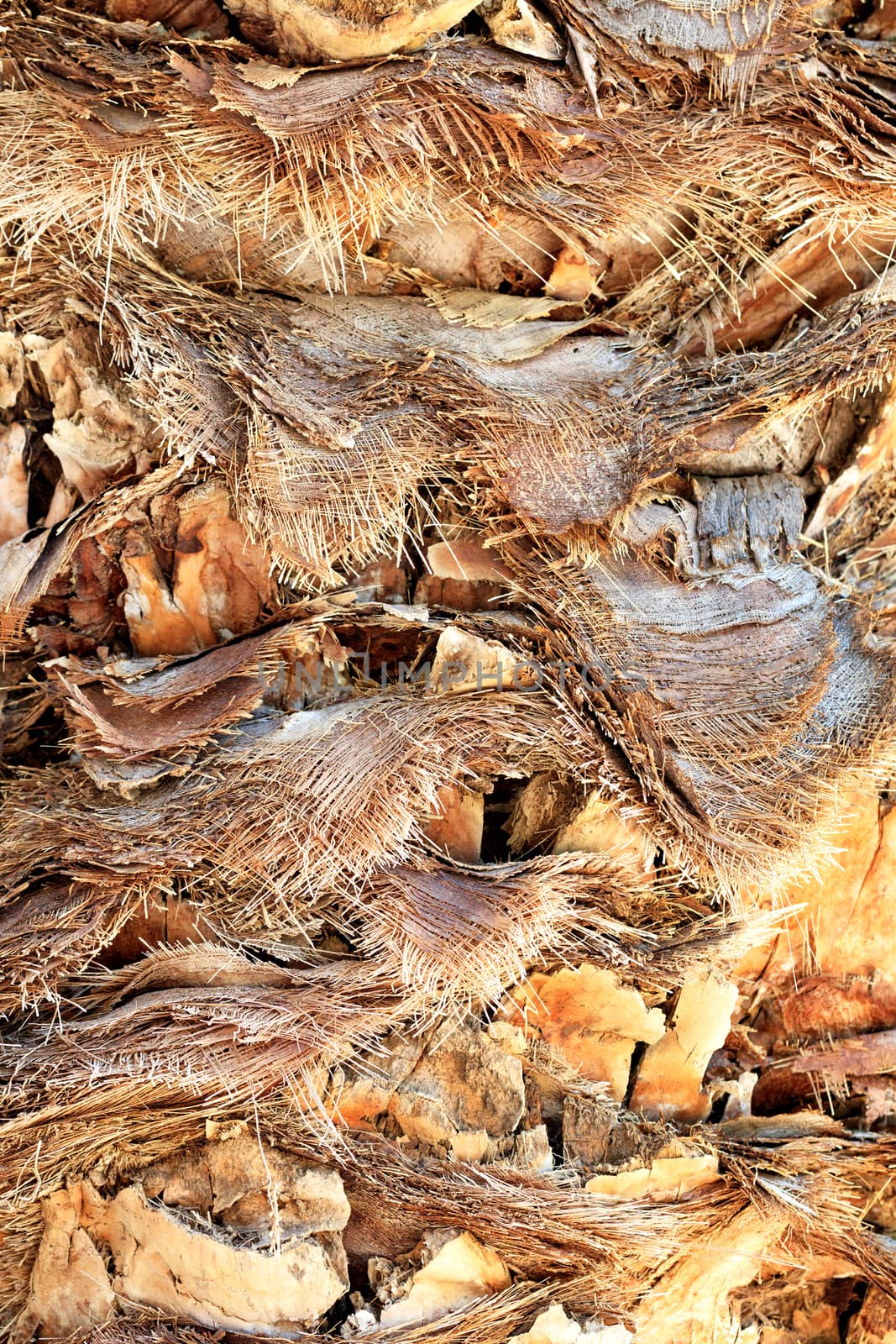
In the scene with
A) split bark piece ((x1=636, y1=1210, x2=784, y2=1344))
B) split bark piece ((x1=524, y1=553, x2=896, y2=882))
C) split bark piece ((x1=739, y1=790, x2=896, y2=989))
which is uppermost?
split bark piece ((x1=524, y1=553, x2=896, y2=882))

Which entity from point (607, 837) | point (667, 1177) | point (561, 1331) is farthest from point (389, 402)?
point (561, 1331)

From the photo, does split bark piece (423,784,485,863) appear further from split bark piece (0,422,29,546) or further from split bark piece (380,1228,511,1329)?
split bark piece (0,422,29,546)

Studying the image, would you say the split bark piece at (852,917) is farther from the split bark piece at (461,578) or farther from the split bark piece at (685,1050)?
the split bark piece at (461,578)

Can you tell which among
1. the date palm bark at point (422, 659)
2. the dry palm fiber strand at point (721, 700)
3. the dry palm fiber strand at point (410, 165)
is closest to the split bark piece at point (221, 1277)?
the date palm bark at point (422, 659)

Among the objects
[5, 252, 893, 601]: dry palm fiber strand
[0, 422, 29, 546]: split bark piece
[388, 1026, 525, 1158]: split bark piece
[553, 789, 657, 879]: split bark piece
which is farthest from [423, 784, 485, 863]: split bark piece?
[0, 422, 29, 546]: split bark piece

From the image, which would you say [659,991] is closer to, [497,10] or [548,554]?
[548,554]

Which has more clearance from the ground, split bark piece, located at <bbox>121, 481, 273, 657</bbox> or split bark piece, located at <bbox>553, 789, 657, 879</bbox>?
split bark piece, located at <bbox>121, 481, 273, 657</bbox>

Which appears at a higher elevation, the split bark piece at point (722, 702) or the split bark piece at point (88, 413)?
the split bark piece at point (88, 413)

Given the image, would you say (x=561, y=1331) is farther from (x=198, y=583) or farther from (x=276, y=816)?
→ (x=198, y=583)
